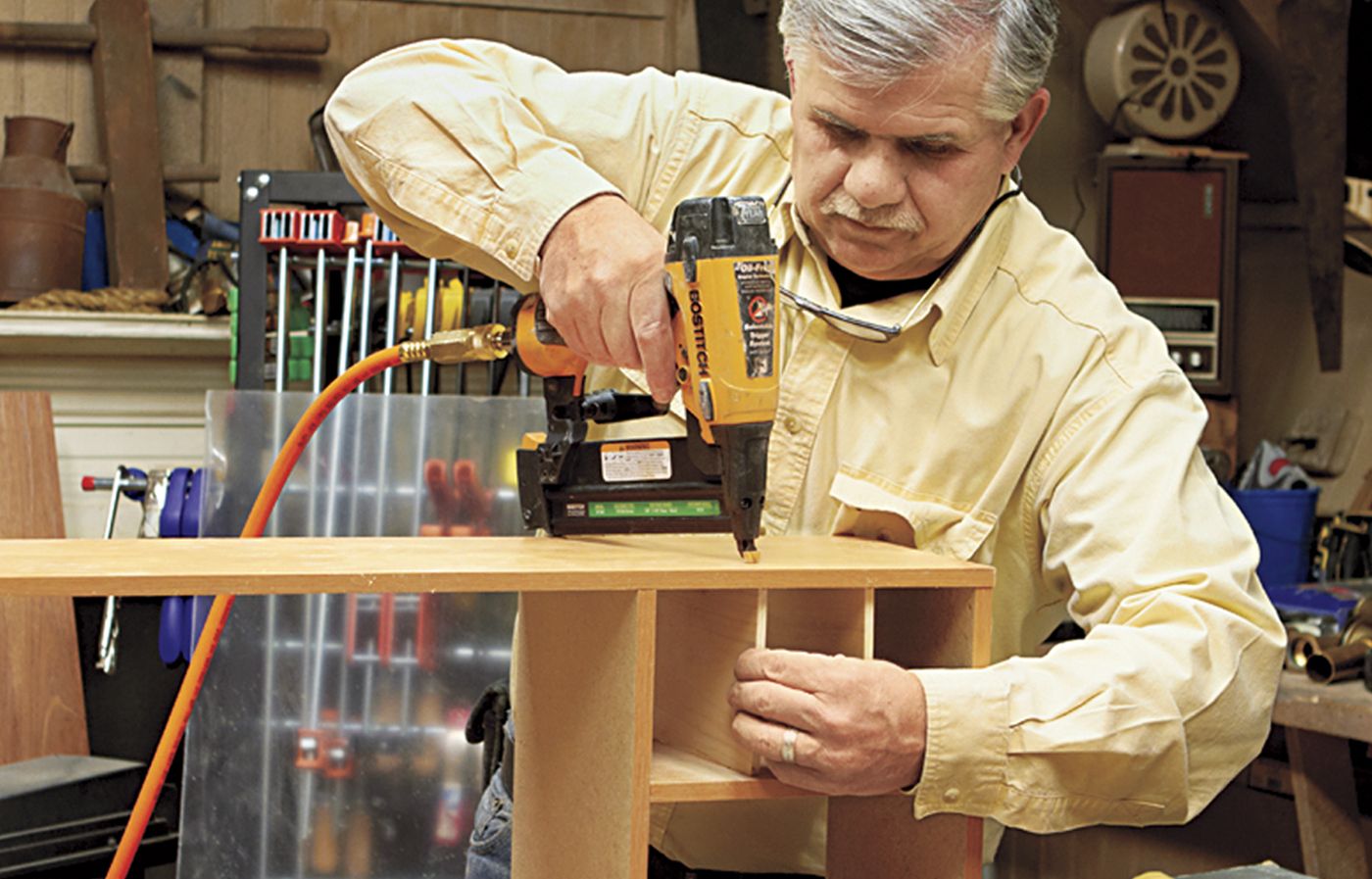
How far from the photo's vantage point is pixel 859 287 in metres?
1.57

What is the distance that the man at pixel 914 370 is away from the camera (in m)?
1.21

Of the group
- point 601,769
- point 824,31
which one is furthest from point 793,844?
point 824,31

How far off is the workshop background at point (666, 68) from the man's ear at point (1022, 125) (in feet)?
5.78

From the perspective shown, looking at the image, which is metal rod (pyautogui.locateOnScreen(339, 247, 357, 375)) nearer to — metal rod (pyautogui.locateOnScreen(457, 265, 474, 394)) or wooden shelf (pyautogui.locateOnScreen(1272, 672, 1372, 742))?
metal rod (pyautogui.locateOnScreen(457, 265, 474, 394))

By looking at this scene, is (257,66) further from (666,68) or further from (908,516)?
(908,516)

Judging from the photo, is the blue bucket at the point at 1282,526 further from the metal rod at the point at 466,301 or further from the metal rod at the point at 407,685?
the metal rod at the point at 407,685

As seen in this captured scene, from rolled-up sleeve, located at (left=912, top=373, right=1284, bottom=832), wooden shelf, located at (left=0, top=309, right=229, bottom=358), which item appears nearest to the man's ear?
rolled-up sleeve, located at (left=912, top=373, right=1284, bottom=832)

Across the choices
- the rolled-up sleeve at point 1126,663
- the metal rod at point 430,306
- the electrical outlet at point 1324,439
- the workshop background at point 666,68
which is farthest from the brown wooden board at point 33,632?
the electrical outlet at point 1324,439

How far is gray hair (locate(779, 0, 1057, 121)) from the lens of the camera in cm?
133

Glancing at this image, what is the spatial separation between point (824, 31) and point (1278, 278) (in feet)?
11.3

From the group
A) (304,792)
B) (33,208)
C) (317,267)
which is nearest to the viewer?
(304,792)

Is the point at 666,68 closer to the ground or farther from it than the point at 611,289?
farther from it

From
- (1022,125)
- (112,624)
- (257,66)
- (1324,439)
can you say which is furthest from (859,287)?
(1324,439)

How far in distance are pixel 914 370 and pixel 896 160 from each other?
8.2 inches
